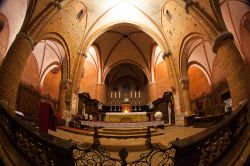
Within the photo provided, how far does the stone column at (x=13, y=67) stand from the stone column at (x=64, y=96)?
12.0 ft

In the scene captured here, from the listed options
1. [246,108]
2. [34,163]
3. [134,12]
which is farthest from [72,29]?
[246,108]

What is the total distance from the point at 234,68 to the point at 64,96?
8726 millimetres

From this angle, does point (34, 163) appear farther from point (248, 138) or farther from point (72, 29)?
point (72, 29)

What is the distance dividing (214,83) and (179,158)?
13.2 meters

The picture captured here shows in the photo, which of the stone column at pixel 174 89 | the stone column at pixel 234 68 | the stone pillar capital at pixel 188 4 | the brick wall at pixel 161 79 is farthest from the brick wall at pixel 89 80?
the stone column at pixel 234 68

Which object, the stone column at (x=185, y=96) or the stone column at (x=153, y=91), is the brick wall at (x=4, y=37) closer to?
the stone column at (x=185, y=96)

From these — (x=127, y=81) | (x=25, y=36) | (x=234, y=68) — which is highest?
(x=127, y=81)

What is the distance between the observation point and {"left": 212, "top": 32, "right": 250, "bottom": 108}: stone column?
18.6 ft

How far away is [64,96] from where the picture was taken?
32.0 ft

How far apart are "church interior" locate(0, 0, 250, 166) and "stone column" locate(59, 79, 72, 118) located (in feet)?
0.20

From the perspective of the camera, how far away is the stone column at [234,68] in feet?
18.6

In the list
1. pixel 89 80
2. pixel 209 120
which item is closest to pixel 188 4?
pixel 209 120

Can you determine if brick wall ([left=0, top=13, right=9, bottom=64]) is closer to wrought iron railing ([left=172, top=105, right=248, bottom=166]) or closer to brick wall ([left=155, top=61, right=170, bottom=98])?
wrought iron railing ([left=172, top=105, right=248, bottom=166])

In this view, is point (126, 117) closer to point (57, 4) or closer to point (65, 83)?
point (65, 83)
